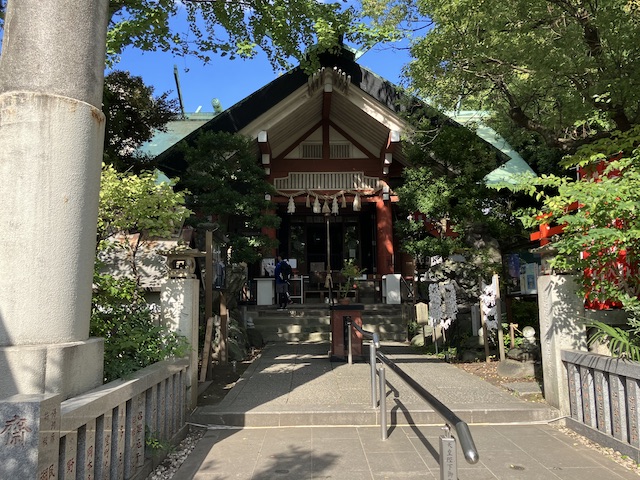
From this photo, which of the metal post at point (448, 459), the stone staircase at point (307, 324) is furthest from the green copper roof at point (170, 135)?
the metal post at point (448, 459)

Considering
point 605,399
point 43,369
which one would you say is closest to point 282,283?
point 605,399

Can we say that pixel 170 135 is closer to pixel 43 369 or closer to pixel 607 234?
pixel 43 369

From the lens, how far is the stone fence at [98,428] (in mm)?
2092

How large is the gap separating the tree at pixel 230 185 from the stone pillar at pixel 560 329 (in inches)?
262

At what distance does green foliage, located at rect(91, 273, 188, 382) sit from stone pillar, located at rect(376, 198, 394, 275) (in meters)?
10.1

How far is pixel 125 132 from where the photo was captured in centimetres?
981

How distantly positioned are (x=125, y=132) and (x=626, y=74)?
365 inches

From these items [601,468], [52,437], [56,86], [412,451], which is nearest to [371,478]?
[412,451]

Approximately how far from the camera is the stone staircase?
10867 mm

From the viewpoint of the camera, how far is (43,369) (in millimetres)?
2672

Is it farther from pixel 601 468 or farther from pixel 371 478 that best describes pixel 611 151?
pixel 371 478

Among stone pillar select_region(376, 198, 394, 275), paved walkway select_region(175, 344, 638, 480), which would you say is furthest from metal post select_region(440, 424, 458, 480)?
stone pillar select_region(376, 198, 394, 275)

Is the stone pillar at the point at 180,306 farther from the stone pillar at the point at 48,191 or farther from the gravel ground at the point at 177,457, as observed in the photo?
the stone pillar at the point at 48,191

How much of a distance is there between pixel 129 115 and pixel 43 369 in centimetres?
832
